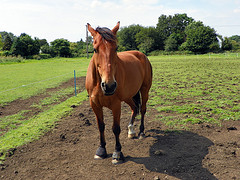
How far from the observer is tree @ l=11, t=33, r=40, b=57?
56.1 m

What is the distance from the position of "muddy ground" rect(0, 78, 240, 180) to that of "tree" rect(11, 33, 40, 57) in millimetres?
60422

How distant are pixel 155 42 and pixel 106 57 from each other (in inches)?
3361

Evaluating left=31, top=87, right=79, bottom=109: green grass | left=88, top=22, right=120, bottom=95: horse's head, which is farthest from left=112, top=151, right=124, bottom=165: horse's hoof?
left=31, top=87, right=79, bottom=109: green grass

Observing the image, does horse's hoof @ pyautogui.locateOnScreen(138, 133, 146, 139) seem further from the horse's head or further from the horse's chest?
the horse's head

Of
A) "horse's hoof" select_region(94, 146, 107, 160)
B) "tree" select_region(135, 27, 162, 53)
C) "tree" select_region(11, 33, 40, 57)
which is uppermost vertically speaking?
"tree" select_region(135, 27, 162, 53)

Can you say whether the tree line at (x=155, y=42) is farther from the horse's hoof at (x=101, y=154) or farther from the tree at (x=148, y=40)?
the horse's hoof at (x=101, y=154)

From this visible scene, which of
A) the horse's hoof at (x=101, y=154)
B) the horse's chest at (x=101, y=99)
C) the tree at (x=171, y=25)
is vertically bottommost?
the horse's hoof at (x=101, y=154)

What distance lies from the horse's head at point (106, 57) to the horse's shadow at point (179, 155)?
1717 mm

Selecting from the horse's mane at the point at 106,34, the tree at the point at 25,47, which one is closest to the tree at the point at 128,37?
the tree at the point at 25,47

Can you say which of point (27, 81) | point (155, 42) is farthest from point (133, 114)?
point (155, 42)

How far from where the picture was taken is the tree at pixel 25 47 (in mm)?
56062

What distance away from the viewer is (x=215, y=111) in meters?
6.21

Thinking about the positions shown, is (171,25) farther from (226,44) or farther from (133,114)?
(133,114)

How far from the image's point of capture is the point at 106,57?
9.36 feet
